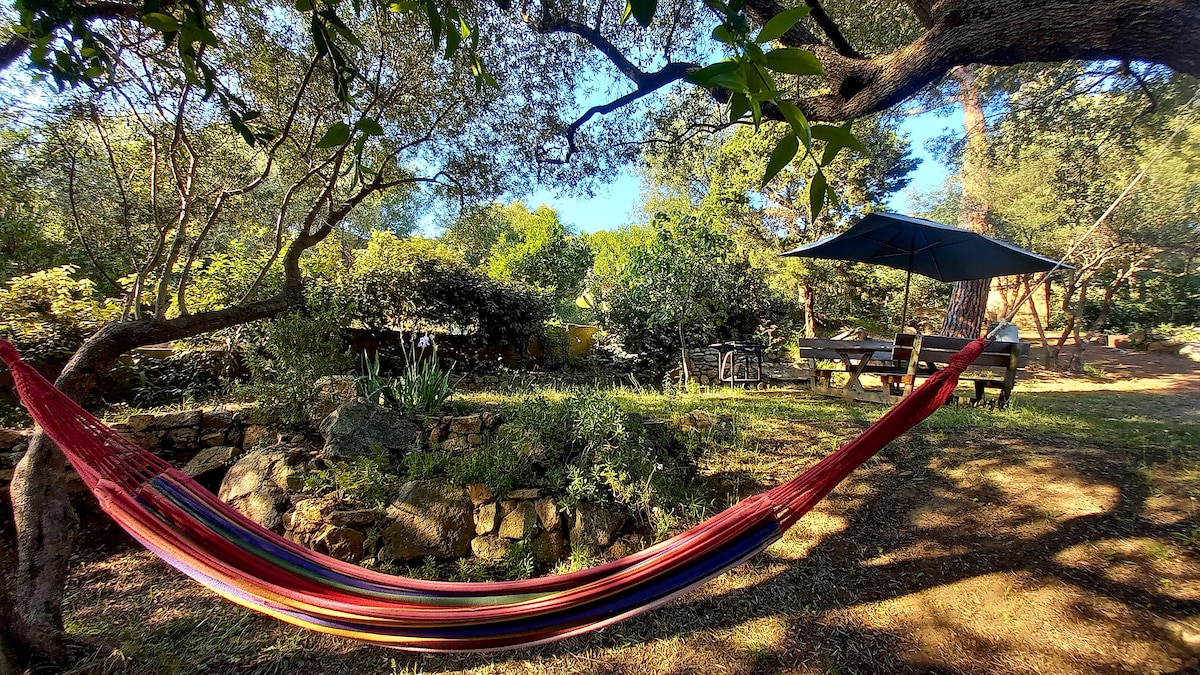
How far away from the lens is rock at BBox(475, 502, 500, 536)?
7.47ft

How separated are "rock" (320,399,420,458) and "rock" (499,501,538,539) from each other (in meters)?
0.70

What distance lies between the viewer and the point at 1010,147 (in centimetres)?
536

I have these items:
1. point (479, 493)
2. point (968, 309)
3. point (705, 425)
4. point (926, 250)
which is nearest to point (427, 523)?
point (479, 493)

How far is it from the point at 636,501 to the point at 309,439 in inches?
78.3

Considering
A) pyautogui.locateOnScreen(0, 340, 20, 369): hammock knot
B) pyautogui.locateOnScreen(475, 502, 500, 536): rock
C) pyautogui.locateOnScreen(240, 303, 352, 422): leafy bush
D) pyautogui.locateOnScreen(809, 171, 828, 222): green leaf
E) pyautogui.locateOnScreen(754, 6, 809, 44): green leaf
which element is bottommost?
pyautogui.locateOnScreen(475, 502, 500, 536): rock

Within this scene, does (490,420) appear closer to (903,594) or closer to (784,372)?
(903,594)

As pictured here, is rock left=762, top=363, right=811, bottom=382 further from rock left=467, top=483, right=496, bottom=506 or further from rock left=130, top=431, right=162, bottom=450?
rock left=130, top=431, right=162, bottom=450

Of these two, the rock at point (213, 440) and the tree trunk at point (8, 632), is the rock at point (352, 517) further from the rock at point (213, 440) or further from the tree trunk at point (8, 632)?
the rock at point (213, 440)

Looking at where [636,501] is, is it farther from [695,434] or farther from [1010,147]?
[1010,147]

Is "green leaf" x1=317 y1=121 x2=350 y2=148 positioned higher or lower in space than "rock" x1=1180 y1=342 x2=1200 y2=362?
higher

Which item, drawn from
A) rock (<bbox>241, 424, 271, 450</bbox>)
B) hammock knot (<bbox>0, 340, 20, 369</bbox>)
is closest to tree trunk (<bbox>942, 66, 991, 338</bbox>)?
rock (<bbox>241, 424, 271, 450</bbox>)

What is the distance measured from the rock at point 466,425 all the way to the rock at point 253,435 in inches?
48.2

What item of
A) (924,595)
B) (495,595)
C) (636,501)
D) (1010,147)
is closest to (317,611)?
(495,595)

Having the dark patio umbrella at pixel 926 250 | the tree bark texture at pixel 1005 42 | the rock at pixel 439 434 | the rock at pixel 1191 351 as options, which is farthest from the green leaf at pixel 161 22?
the rock at pixel 1191 351
